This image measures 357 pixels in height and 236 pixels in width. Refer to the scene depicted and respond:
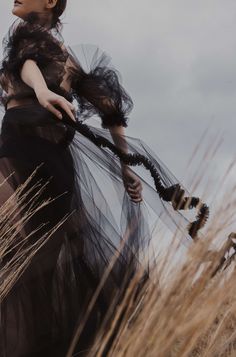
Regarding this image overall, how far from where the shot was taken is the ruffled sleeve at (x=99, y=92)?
2.50 m

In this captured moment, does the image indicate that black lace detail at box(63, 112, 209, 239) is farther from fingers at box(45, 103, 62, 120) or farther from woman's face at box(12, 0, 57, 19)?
woman's face at box(12, 0, 57, 19)

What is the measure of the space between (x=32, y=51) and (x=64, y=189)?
0.57 m

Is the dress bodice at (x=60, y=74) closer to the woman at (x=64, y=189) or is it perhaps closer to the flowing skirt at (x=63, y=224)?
the woman at (x=64, y=189)

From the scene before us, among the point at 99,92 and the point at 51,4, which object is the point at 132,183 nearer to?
the point at 99,92

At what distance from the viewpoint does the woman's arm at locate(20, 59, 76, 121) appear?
2105 millimetres

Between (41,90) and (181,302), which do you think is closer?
(181,302)

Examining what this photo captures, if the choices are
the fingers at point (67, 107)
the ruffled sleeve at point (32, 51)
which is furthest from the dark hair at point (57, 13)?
the fingers at point (67, 107)

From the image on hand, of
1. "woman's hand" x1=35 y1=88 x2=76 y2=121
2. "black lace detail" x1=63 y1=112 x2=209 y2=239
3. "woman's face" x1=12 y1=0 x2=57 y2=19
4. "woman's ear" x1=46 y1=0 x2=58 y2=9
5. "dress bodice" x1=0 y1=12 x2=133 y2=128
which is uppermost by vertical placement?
"woman's ear" x1=46 y1=0 x2=58 y2=9

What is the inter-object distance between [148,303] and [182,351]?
10 cm

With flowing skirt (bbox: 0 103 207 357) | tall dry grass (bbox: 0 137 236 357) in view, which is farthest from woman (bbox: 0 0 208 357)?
tall dry grass (bbox: 0 137 236 357)

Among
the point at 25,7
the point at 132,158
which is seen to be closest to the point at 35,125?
the point at 132,158

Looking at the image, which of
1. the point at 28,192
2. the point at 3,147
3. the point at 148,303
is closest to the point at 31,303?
the point at 28,192

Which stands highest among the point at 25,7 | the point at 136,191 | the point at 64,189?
the point at 25,7

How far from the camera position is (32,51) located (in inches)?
90.3
